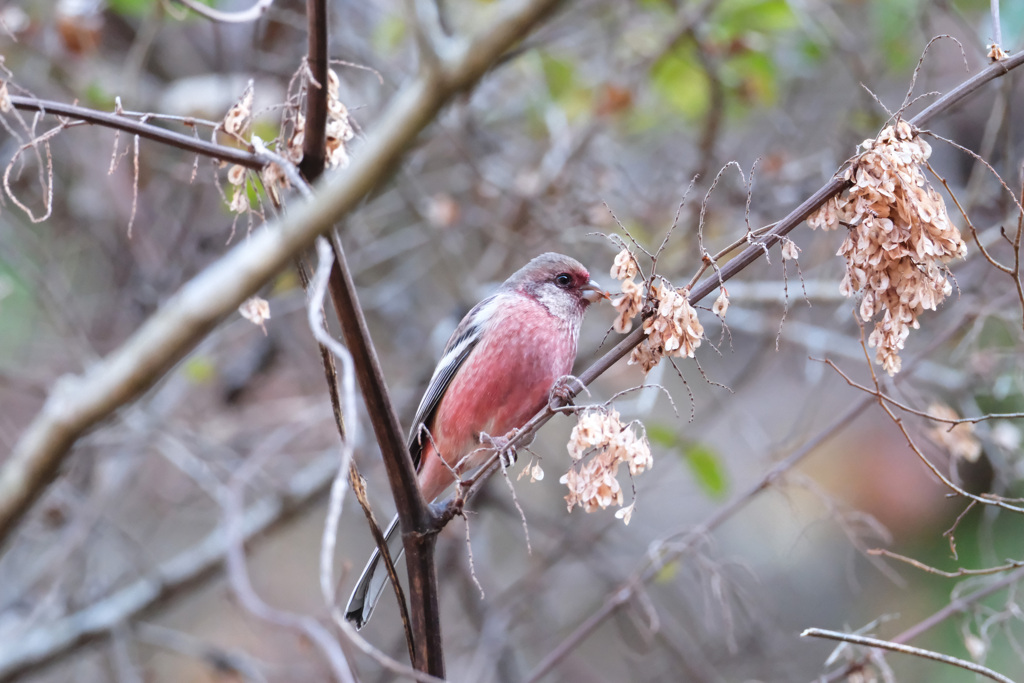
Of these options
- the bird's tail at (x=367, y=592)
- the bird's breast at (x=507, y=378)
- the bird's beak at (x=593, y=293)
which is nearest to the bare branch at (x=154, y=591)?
the bird's breast at (x=507, y=378)

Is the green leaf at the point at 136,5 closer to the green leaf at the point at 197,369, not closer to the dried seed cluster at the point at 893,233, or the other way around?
the green leaf at the point at 197,369

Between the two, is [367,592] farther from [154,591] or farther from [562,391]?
[154,591]

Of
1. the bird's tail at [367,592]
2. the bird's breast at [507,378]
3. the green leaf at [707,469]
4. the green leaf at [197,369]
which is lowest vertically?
the green leaf at [707,469]

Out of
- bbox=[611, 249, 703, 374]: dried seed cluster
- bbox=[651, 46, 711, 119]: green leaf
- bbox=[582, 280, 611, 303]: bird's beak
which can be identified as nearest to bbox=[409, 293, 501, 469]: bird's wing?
bbox=[582, 280, 611, 303]: bird's beak

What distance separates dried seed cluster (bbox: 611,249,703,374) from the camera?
73.9 inches

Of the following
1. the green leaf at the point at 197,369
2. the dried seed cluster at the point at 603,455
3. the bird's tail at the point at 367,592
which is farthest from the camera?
the green leaf at the point at 197,369

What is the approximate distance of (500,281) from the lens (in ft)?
19.6

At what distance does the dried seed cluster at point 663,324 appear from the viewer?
1878 millimetres

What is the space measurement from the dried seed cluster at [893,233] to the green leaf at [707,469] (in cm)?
254

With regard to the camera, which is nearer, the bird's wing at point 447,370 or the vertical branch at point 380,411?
the vertical branch at point 380,411

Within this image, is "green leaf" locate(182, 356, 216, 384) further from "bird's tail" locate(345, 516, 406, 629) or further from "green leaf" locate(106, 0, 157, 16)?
"bird's tail" locate(345, 516, 406, 629)

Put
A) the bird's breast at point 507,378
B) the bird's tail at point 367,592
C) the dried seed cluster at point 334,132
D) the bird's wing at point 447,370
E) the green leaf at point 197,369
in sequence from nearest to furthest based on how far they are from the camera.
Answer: the dried seed cluster at point 334,132
the bird's tail at point 367,592
the bird's breast at point 507,378
the bird's wing at point 447,370
the green leaf at point 197,369

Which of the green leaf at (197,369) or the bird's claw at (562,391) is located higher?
the green leaf at (197,369)

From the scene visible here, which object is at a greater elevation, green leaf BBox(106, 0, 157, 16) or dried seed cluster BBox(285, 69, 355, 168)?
green leaf BBox(106, 0, 157, 16)
